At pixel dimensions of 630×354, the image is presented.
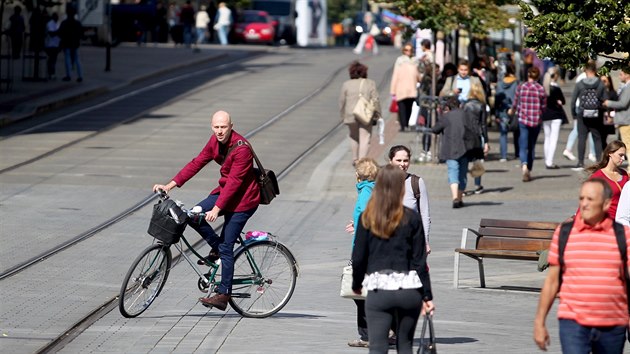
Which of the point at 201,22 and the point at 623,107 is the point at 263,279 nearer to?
the point at 623,107

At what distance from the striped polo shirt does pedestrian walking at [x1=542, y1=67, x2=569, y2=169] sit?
16713mm

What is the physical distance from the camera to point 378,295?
796 centimetres

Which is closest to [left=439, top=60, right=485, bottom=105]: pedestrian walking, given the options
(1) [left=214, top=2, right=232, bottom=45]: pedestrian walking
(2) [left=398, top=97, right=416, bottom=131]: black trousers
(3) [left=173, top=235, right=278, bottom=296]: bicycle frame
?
(2) [left=398, top=97, right=416, bottom=131]: black trousers

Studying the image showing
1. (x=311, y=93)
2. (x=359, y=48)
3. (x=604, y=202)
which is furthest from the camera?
(x=359, y=48)

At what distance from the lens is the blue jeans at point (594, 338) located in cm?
740

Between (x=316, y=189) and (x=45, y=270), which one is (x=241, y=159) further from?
(x=316, y=189)

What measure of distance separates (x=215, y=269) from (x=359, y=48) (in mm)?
44668

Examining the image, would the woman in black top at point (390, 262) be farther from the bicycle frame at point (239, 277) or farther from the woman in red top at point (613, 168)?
the woman in red top at point (613, 168)

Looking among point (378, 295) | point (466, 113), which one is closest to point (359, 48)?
point (466, 113)

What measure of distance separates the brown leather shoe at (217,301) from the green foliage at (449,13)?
1498cm

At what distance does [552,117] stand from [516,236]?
1045 centimetres

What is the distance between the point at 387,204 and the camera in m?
8.02

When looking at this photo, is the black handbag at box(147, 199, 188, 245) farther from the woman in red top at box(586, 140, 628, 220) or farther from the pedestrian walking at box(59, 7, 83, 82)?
the pedestrian walking at box(59, 7, 83, 82)

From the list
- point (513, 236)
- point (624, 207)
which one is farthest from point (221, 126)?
point (513, 236)
